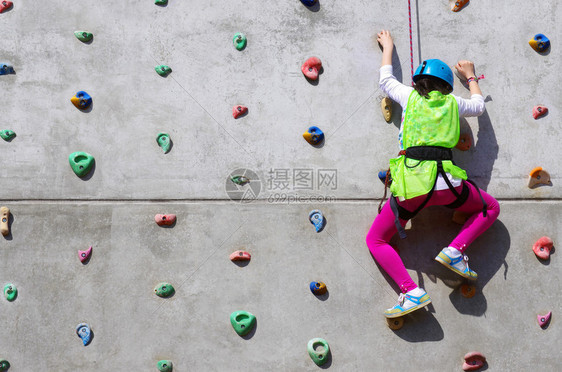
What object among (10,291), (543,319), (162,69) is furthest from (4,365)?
(543,319)

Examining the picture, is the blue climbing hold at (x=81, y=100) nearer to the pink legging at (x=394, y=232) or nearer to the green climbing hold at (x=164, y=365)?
the green climbing hold at (x=164, y=365)

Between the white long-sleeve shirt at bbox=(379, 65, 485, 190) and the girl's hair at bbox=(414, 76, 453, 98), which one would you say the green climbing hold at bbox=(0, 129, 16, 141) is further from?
the girl's hair at bbox=(414, 76, 453, 98)

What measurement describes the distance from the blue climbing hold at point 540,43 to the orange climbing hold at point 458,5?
534mm

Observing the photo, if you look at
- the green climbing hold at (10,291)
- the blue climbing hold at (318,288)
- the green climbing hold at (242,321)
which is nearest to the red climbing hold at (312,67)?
the blue climbing hold at (318,288)

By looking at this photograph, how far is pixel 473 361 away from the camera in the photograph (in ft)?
12.0

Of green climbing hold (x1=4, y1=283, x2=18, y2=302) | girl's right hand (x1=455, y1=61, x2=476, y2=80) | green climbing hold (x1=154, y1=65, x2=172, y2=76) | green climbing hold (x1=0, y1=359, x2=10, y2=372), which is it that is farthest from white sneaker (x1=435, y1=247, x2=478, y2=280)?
green climbing hold (x1=0, y1=359, x2=10, y2=372)

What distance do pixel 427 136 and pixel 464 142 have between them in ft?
1.71

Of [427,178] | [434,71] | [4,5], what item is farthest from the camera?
[4,5]

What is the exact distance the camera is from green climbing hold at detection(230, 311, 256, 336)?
12.0 ft

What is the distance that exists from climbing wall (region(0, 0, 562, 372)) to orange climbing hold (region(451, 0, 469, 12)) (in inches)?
1.5

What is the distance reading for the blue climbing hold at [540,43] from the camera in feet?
12.8

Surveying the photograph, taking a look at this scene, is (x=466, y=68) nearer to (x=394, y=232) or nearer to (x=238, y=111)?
(x=394, y=232)

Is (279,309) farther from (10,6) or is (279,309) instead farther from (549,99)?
(10,6)

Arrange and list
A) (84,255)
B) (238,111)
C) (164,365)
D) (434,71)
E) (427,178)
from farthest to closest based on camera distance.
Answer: (238,111), (84,255), (164,365), (434,71), (427,178)
